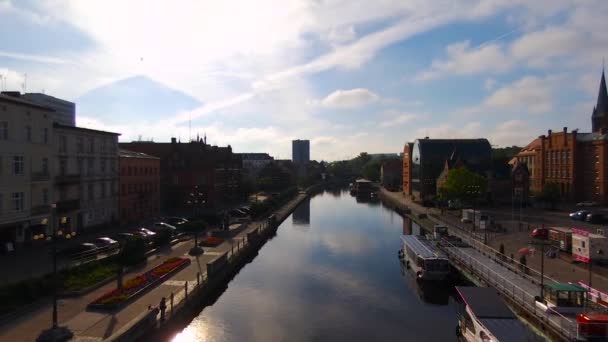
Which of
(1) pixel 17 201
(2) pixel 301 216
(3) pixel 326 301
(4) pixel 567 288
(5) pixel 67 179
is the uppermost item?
(5) pixel 67 179

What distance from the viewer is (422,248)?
40.9 metres

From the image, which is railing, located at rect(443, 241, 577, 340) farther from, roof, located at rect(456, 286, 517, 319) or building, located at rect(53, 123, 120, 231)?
building, located at rect(53, 123, 120, 231)

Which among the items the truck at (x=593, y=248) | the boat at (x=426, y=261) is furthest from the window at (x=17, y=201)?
the truck at (x=593, y=248)

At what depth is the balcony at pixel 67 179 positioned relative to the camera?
4172cm

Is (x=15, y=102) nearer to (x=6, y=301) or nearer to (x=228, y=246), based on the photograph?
(x=6, y=301)

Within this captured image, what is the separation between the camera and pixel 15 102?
35.3 m

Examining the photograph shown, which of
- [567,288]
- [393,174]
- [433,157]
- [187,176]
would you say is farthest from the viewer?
[393,174]

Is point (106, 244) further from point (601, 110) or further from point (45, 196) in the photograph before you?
point (601, 110)

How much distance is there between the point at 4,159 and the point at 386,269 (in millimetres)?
34528

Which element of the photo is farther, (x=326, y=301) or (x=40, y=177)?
(x=40, y=177)

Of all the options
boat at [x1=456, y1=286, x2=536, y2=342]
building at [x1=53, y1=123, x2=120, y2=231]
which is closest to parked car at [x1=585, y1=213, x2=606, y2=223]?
boat at [x1=456, y1=286, x2=536, y2=342]

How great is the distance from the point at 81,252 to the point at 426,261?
93.5 ft

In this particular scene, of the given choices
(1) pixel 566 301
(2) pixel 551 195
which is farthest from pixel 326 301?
(2) pixel 551 195

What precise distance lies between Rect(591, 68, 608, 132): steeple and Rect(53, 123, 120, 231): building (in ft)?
331
